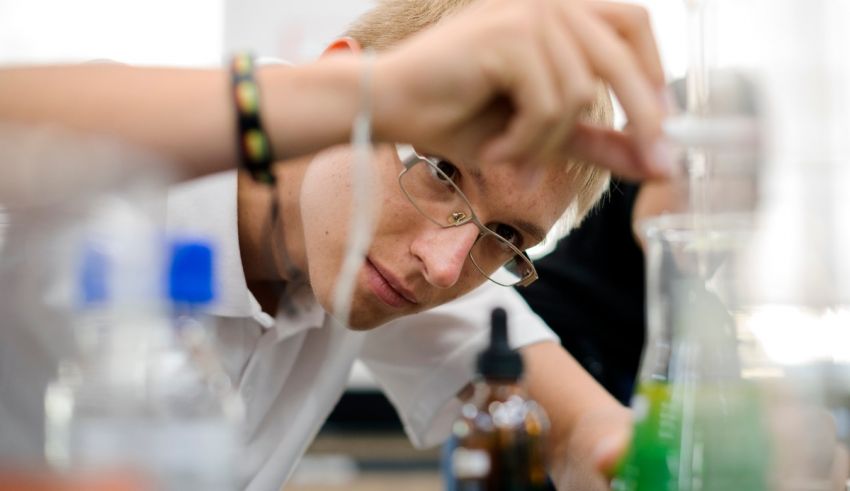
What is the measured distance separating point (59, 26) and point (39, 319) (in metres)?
2.75

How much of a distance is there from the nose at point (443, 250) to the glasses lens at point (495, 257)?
5 centimetres

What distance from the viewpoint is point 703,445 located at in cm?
70

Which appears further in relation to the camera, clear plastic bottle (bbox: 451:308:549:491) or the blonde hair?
the blonde hair

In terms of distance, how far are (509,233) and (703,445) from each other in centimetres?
58

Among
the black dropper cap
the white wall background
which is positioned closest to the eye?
the black dropper cap

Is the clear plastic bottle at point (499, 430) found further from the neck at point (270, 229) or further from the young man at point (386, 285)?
the neck at point (270, 229)

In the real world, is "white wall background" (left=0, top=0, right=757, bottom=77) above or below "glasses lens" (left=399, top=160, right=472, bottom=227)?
above

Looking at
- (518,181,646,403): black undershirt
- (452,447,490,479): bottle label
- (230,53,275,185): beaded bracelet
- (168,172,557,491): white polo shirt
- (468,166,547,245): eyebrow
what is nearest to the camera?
(230,53,275,185): beaded bracelet

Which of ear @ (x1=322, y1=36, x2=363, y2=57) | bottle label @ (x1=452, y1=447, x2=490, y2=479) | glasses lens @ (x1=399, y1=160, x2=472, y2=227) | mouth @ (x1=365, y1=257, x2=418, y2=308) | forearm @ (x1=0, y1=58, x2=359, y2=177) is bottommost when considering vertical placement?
bottle label @ (x1=452, y1=447, x2=490, y2=479)

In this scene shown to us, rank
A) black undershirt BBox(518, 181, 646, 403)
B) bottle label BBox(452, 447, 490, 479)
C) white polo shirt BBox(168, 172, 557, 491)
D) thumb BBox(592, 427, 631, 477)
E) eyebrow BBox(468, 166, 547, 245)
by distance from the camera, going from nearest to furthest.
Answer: bottle label BBox(452, 447, 490, 479)
thumb BBox(592, 427, 631, 477)
eyebrow BBox(468, 166, 547, 245)
white polo shirt BBox(168, 172, 557, 491)
black undershirt BBox(518, 181, 646, 403)

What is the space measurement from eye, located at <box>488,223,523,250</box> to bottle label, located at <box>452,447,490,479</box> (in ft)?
1.19

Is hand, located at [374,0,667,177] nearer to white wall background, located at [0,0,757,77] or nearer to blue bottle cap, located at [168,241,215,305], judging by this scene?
blue bottle cap, located at [168,241,215,305]

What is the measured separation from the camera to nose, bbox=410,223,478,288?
1.12 m

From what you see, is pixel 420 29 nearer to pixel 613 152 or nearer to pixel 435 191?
pixel 435 191
